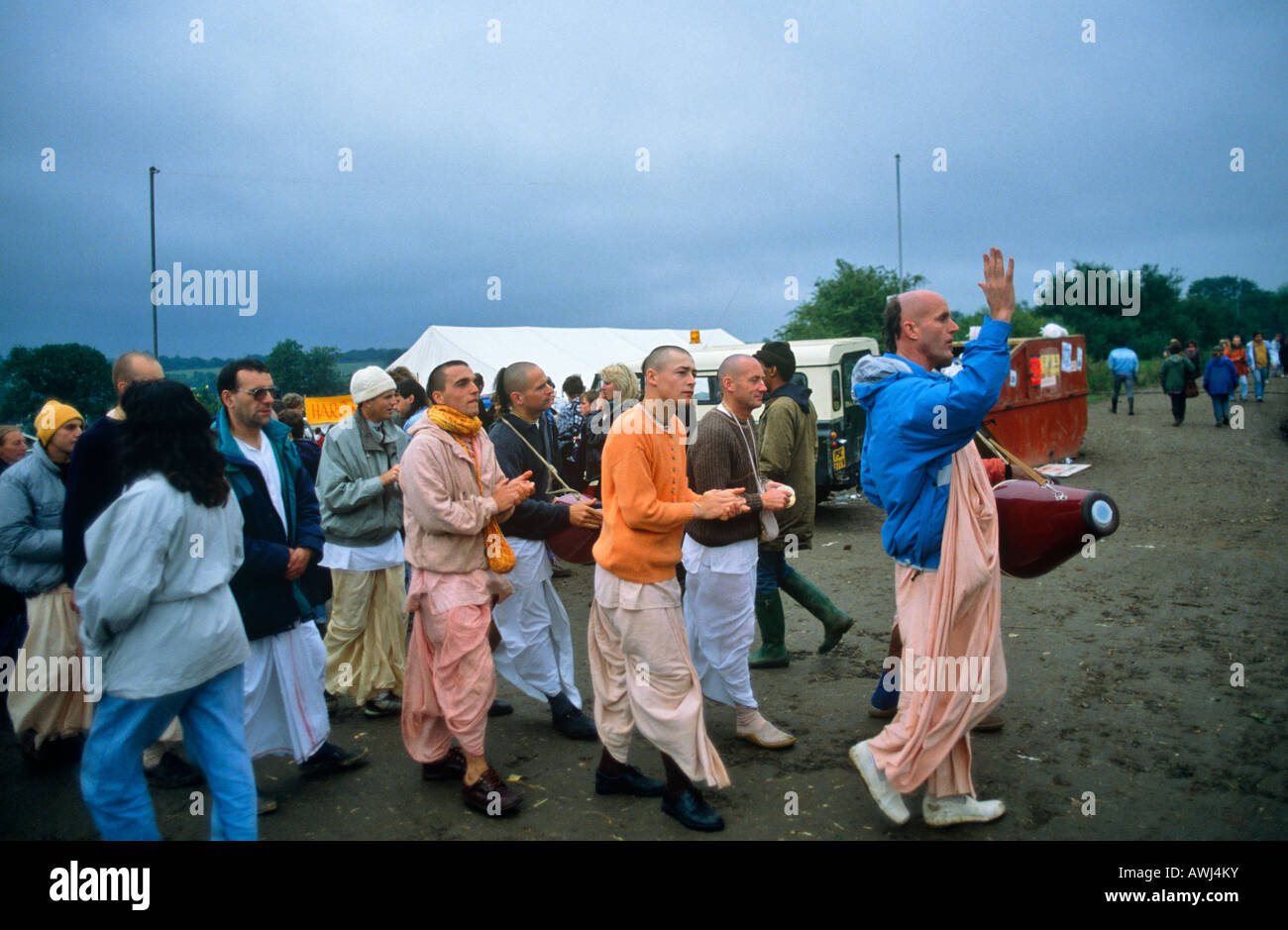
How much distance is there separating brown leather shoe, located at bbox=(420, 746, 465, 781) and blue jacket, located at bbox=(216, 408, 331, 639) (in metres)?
0.99

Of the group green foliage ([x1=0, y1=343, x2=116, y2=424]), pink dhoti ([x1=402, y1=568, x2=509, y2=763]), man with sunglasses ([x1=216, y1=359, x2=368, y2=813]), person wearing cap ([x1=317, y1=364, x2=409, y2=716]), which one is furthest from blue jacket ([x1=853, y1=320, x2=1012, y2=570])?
green foliage ([x1=0, y1=343, x2=116, y2=424])

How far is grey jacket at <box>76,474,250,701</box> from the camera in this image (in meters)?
2.74

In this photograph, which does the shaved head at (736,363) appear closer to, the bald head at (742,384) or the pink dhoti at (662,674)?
the bald head at (742,384)

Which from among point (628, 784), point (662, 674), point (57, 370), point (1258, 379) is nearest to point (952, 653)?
point (662, 674)

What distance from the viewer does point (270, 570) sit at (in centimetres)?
389

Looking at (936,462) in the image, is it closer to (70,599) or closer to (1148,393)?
(70,599)

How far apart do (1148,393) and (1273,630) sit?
102 feet

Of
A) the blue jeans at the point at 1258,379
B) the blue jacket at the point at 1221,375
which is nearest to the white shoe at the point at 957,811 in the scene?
the blue jacket at the point at 1221,375

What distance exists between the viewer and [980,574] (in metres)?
3.37

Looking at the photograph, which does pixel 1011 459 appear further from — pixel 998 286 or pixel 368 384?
pixel 368 384

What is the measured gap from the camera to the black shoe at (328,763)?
4387 millimetres

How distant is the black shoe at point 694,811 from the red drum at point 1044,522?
5.47 feet

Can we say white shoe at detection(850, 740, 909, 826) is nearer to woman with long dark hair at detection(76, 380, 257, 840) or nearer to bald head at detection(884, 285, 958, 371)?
bald head at detection(884, 285, 958, 371)
